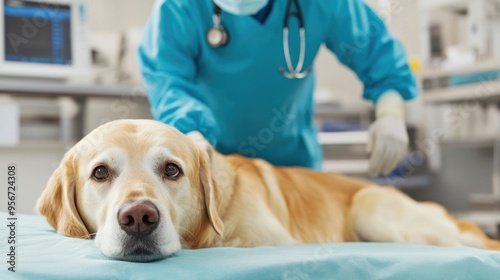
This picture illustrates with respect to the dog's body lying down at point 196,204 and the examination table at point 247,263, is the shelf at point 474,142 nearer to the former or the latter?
the dog's body lying down at point 196,204

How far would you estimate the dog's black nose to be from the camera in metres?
0.81

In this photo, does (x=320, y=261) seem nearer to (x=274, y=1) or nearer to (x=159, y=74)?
(x=159, y=74)

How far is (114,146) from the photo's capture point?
3.04 ft

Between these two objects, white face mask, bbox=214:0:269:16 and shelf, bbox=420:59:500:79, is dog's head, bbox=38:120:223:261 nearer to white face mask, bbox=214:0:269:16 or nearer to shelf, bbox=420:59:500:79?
white face mask, bbox=214:0:269:16

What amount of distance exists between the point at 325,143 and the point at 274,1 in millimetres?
2124

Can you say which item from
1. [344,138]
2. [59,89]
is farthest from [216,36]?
[344,138]

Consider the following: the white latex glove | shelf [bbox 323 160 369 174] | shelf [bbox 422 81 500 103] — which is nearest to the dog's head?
the white latex glove

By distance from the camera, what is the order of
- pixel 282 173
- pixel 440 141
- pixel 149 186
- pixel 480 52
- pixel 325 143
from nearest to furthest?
pixel 149 186
pixel 282 173
pixel 480 52
pixel 325 143
pixel 440 141

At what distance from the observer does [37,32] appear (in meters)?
2.62

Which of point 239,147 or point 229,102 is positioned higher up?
point 229,102

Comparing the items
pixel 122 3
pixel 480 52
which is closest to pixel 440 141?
pixel 480 52

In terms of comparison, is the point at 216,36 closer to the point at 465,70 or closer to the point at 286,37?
the point at 286,37

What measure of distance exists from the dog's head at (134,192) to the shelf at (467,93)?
2.34 meters

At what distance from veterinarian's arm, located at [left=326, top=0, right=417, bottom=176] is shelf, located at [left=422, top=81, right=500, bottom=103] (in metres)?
1.65
